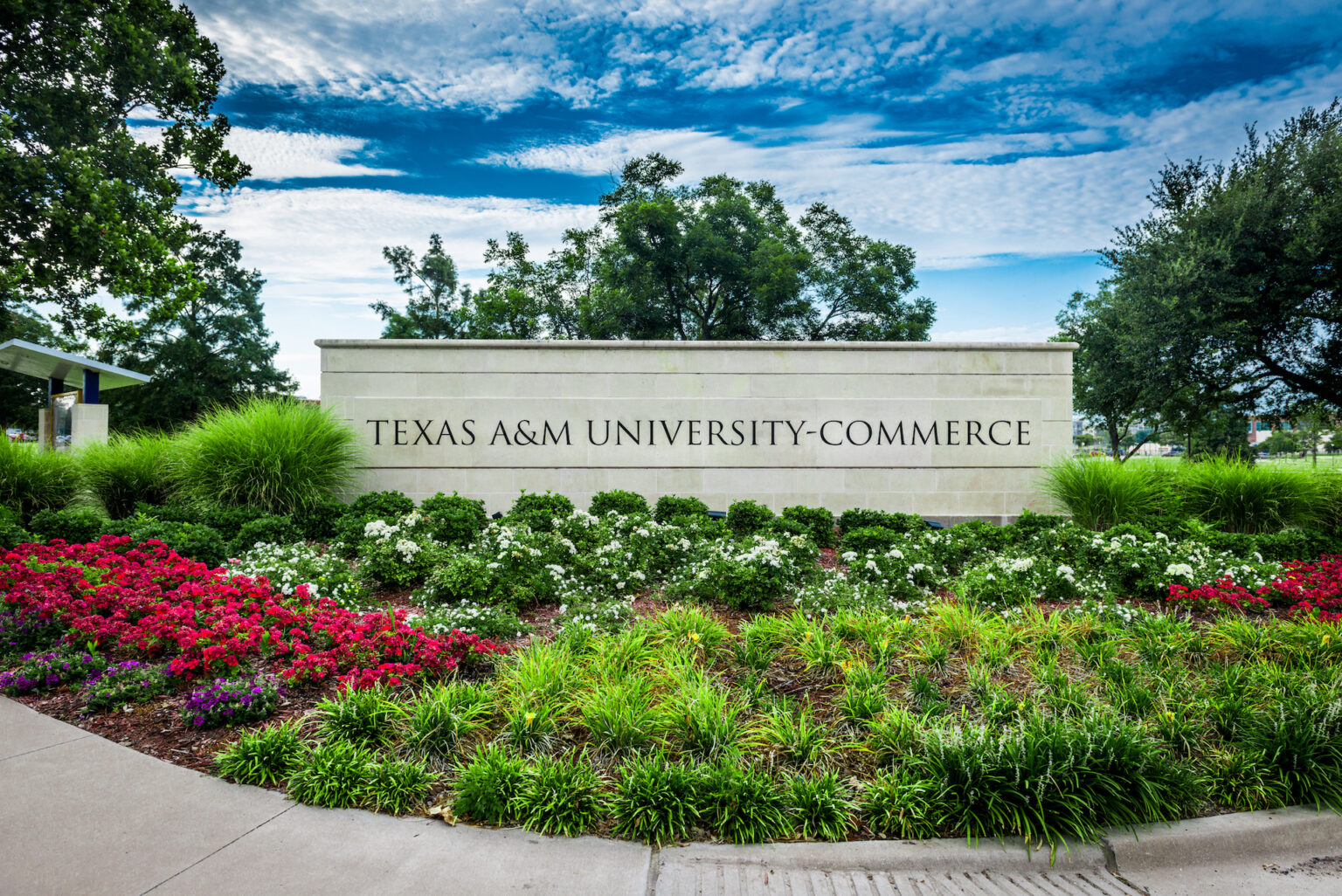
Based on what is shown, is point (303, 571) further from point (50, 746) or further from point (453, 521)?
point (50, 746)

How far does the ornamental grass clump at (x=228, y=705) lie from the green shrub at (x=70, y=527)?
496 centimetres

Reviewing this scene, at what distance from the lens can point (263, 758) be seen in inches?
118

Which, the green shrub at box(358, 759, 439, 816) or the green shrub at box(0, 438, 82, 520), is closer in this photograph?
the green shrub at box(358, 759, 439, 816)

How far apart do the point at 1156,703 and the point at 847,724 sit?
60.4 inches

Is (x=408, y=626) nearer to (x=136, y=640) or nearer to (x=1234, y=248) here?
(x=136, y=640)

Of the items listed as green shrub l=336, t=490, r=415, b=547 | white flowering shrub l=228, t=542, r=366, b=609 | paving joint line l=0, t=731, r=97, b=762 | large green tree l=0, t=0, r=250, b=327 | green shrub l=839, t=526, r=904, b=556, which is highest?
large green tree l=0, t=0, r=250, b=327

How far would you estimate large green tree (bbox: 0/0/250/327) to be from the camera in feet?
31.4

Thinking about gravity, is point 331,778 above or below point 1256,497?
below

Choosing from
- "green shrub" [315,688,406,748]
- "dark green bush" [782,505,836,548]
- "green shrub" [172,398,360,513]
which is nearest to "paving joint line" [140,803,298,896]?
"green shrub" [315,688,406,748]

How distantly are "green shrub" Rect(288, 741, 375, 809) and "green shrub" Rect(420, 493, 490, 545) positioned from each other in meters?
4.07

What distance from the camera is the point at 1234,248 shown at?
47.7 ft

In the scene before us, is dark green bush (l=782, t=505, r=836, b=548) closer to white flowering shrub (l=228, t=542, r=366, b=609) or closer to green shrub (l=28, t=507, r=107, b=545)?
white flowering shrub (l=228, t=542, r=366, b=609)

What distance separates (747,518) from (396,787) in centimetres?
549

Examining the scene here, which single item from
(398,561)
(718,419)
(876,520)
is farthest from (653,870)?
(718,419)
